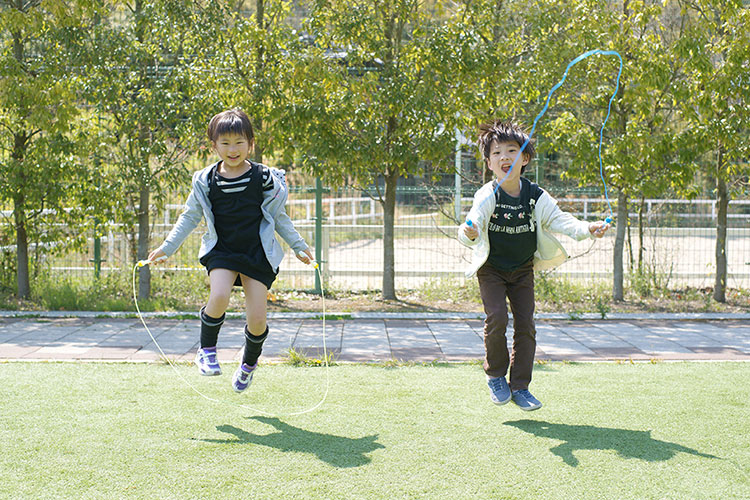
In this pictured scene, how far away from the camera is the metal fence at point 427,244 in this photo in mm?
10453

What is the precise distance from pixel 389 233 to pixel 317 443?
593 cm

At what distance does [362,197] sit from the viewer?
39.1 feet

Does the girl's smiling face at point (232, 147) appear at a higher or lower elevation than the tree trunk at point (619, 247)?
higher

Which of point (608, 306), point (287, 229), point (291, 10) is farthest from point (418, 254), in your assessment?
point (287, 229)

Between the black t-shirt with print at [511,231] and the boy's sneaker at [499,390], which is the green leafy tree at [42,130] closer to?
the black t-shirt with print at [511,231]

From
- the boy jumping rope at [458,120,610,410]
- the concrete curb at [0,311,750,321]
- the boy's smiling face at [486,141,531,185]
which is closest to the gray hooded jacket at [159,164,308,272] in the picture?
the boy jumping rope at [458,120,610,410]

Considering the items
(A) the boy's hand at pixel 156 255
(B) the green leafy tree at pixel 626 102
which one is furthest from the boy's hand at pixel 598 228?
(B) the green leafy tree at pixel 626 102

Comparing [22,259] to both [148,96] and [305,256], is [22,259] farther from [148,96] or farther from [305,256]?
[305,256]

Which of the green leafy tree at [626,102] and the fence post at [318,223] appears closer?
the green leafy tree at [626,102]

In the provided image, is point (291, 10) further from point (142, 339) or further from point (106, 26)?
point (142, 339)

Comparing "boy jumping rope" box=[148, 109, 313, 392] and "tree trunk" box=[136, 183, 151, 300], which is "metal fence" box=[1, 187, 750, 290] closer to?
"tree trunk" box=[136, 183, 151, 300]

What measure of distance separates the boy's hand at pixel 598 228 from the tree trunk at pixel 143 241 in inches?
263

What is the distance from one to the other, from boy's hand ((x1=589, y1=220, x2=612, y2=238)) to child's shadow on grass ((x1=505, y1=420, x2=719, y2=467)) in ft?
3.53

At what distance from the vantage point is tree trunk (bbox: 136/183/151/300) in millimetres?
9656
